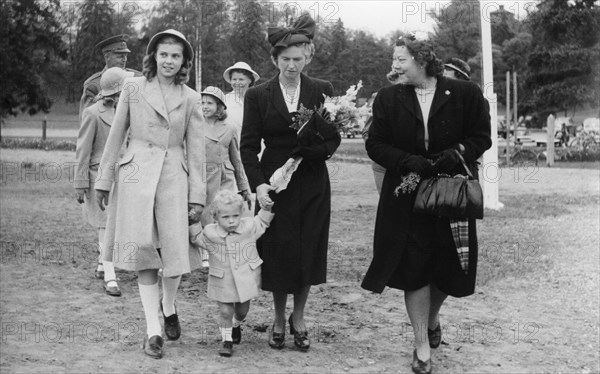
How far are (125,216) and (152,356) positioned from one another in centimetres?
100

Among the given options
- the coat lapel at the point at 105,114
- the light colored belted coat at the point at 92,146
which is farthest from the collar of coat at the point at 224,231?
the coat lapel at the point at 105,114

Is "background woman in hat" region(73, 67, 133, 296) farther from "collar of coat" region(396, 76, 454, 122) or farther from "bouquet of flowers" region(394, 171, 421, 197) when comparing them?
"bouquet of flowers" region(394, 171, 421, 197)

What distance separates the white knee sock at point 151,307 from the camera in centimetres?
604

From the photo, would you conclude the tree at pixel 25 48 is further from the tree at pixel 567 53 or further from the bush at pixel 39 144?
the tree at pixel 567 53

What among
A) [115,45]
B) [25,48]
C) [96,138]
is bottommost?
[96,138]

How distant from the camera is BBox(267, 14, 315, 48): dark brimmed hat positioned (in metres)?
6.20

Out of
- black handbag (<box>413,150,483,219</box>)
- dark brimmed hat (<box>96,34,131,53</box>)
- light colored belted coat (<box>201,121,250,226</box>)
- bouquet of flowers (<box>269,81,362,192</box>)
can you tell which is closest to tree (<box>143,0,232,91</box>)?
dark brimmed hat (<box>96,34,131,53</box>)

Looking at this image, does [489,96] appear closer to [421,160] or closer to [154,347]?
[421,160]

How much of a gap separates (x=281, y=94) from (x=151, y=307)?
1826 mm

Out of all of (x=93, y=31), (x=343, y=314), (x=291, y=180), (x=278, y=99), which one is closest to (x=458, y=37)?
(x=93, y=31)

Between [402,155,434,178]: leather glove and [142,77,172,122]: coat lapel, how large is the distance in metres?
1.78

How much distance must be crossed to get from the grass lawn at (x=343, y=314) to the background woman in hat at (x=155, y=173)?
1.86 ft

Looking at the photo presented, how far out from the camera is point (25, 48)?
18.8 meters

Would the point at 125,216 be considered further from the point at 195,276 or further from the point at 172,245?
the point at 195,276
